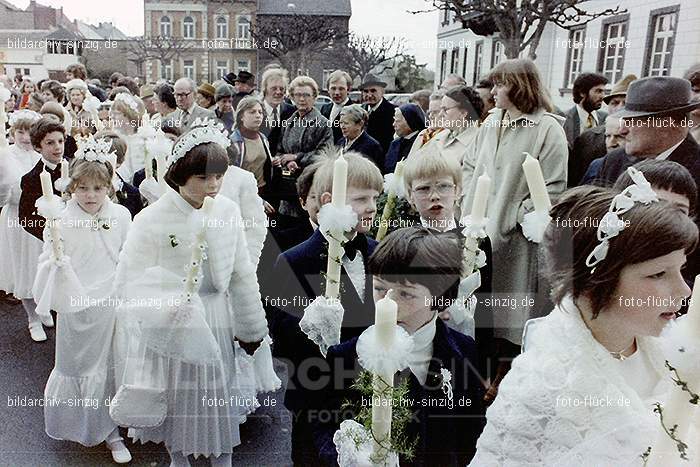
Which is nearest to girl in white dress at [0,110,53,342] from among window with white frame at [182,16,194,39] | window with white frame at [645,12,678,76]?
window with white frame at [182,16,194,39]

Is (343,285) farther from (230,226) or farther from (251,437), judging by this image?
(251,437)

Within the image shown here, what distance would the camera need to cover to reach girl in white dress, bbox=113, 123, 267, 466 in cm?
224

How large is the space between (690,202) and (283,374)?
8.18 ft

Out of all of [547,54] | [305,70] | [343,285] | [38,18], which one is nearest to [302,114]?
[305,70]

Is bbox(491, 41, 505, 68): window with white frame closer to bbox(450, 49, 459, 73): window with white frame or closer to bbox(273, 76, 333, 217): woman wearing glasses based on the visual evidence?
bbox(450, 49, 459, 73): window with white frame

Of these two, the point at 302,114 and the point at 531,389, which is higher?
the point at 302,114

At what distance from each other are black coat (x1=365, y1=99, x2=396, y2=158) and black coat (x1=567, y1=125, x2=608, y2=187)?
202 cm

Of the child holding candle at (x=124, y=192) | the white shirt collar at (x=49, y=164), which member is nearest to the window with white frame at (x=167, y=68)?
the child holding candle at (x=124, y=192)

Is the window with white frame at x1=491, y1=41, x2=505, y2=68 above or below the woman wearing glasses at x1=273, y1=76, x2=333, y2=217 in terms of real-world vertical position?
above

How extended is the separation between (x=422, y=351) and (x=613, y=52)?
21.0ft

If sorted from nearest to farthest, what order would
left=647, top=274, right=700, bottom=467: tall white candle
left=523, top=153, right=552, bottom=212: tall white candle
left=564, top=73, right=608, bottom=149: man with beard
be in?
left=647, top=274, right=700, bottom=467: tall white candle → left=523, top=153, right=552, bottom=212: tall white candle → left=564, top=73, right=608, bottom=149: man with beard

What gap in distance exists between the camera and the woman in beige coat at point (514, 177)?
2967mm

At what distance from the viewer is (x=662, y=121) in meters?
2.37

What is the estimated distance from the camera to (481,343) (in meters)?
3.08
